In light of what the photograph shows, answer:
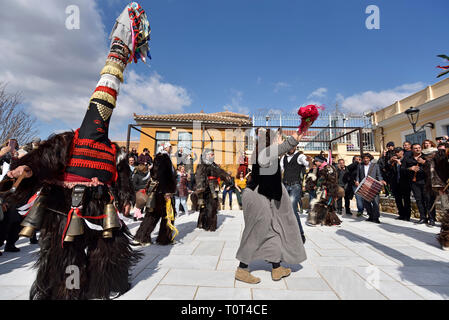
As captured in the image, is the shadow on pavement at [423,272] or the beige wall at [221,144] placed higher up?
the beige wall at [221,144]

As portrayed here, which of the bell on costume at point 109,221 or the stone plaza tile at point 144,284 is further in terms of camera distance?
the stone plaza tile at point 144,284

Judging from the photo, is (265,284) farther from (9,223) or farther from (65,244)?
(9,223)

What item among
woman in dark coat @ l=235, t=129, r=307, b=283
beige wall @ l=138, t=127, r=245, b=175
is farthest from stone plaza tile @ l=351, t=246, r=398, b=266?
beige wall @ l=138, t=127, r=245, b=175

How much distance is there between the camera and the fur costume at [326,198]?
5941mm

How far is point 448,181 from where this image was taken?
306cm

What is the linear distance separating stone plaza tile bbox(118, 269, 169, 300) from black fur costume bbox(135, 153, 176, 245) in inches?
52.9

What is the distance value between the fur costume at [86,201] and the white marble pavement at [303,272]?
1.47 ft

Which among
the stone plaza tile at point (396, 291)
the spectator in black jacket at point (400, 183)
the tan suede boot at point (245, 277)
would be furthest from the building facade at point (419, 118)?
the tan suede boot at point (245, 277)

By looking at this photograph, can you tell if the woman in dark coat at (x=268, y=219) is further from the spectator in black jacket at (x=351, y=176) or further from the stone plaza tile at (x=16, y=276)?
the spectator in black jacket at (x=351, y=176)

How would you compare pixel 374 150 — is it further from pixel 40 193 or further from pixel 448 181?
pixel 40 193

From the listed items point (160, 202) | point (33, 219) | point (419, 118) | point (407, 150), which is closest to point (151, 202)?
point (160, 202)

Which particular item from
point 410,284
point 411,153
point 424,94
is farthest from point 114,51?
point 424,94

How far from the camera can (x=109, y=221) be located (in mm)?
2027
